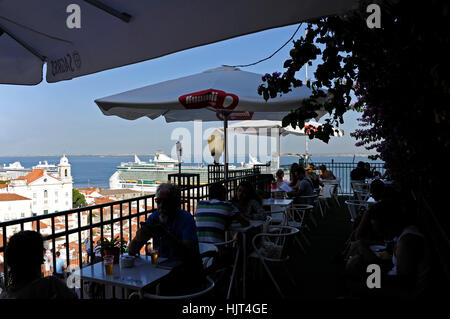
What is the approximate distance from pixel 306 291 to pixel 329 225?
4.06 meters

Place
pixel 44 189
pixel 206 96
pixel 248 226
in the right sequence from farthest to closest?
1. pixel 44 189
2. pixel 248 226
3. pixel 206 96

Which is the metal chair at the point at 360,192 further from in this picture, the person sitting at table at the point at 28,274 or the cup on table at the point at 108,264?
the person sitting at table at the point at 28,274

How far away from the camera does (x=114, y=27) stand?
242 centimetres

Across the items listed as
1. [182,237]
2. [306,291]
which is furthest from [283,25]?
[306,291]

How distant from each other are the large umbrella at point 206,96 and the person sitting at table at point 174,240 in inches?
56.1

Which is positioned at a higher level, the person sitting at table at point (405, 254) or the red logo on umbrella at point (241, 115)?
Result: the red logo on umbrella at point (241, 115)

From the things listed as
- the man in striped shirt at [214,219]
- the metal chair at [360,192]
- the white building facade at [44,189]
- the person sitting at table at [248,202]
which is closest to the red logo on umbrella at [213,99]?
the man in striped shirt at [214,219]

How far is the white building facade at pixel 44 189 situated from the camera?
43781 millimetres

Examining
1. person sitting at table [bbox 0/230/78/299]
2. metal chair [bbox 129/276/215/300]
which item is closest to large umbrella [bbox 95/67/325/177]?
metal chair [bbox 129/276/215/300]

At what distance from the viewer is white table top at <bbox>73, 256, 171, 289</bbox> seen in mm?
2275

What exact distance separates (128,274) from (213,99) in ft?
7.24

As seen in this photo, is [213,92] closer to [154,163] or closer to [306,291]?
[306,291]

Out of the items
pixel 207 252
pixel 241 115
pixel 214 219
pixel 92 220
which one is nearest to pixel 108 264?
pixel 207 252

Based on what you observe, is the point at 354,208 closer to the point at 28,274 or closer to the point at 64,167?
the point at 28,274
